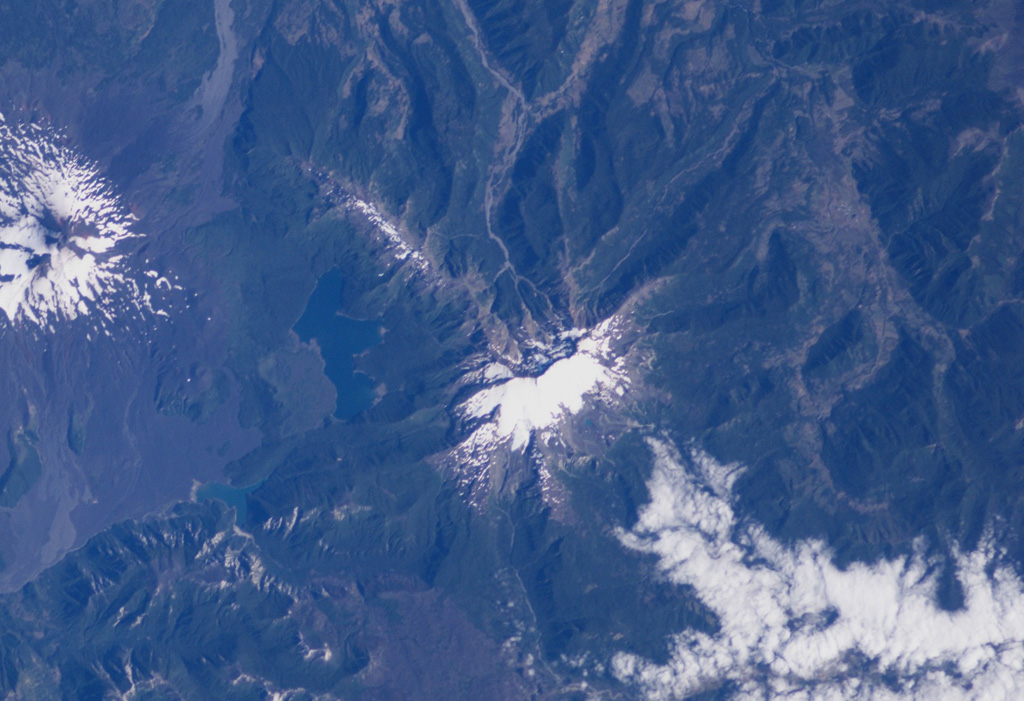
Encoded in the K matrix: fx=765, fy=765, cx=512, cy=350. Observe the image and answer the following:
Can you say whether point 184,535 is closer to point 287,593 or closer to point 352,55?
point 287,593

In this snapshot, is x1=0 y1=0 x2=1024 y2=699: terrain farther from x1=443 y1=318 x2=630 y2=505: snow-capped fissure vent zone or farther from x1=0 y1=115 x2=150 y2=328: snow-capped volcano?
x1=0 y1=115 x2=150 y2=328: snow-capped volcano

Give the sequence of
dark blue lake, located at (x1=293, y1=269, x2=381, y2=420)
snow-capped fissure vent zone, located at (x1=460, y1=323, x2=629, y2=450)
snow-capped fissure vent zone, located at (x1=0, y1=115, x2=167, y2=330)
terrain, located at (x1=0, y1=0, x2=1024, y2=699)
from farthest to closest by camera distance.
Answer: snow-capped fissure vent zone, located at (x1=0, y1=115, x2=167, y2=330), dark blue lake, located at (x1=293, y1=269, x2=381, y2=420), snow-capped fissure vent zone, located at (x1=460, y1=323, x2=629, y2=450), terrain, located at (x1=0, y1=0, x2=1024, y2=699)

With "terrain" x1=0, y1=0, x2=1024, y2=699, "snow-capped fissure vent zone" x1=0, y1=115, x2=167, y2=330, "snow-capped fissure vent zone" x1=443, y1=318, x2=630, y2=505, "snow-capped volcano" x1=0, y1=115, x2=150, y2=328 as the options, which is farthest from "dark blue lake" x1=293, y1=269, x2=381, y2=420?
"snow-capped volcano" x1=0, y1=115, x2=150, y2=328

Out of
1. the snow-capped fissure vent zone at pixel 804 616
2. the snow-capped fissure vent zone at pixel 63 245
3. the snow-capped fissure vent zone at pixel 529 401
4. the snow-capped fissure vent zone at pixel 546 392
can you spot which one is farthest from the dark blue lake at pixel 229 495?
the snow-capped fissure vent zone at pixel 804 616

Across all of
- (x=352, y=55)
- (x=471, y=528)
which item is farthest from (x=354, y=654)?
(x=352, y=55)

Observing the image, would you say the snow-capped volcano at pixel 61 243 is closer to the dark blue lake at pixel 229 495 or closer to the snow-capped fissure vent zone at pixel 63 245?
the snow-capped fissure vent zone at pixel 63 245

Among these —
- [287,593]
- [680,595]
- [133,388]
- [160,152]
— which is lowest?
[680,595]
